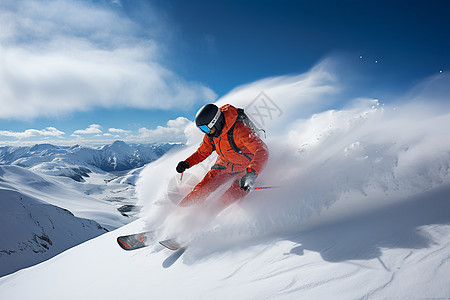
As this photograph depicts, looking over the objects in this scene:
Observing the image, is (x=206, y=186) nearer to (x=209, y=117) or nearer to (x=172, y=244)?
(x=172, y=244)

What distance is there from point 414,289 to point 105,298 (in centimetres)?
389

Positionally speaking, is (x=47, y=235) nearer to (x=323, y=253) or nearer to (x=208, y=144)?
(x=208, y=144)

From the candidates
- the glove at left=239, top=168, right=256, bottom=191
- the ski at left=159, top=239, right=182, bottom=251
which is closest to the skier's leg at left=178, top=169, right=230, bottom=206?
the ski at left=159, top=239, right=182, bottom=251

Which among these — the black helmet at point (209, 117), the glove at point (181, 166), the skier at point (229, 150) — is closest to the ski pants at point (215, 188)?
the skier at point (229, 150)

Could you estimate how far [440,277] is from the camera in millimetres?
1614

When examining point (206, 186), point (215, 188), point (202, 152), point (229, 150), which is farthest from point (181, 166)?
point (229, 150)

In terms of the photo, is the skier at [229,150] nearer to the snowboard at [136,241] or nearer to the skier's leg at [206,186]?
the skier's leg at [206,186]

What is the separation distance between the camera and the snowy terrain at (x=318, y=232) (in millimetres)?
1971

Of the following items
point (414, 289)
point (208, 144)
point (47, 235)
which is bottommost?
point (414, 289)

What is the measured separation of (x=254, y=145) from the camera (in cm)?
417

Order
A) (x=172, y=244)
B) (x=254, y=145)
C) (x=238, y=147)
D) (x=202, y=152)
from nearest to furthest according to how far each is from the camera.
A: (x=172, y=244) < (x=254, y=145) < (x=238, y=147) < (x=202, y=152)

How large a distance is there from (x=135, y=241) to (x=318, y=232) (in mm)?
3887

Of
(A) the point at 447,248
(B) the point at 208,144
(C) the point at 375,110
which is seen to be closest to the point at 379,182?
(A) the point at 447,248

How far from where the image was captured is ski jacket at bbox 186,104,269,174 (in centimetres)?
405
